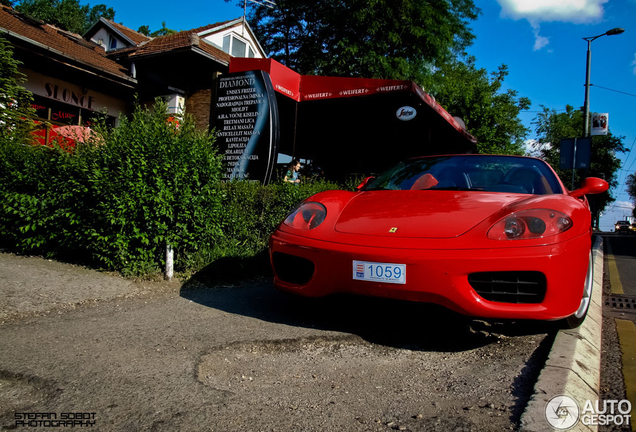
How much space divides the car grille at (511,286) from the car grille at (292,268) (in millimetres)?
981

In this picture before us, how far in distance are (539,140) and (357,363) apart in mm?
50250

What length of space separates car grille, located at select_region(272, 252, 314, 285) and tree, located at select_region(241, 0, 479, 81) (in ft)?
48.6

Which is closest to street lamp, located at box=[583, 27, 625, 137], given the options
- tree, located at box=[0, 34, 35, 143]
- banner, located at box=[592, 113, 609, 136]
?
banner, located at box=[592, 113, 609, 136]

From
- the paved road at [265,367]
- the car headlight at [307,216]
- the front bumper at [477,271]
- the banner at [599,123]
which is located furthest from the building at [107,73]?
the banner at [599,123]

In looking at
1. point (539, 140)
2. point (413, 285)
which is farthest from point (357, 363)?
point (539, 140)

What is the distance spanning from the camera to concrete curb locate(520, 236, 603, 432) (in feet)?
5.26

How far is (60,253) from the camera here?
170 inches

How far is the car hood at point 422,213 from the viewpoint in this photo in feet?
8.10

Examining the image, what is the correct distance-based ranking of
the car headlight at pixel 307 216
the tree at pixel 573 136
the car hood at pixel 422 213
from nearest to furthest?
the car hood at pixel 422 213, the car headlight at pixel 307 216, the tree at pixel 573 136

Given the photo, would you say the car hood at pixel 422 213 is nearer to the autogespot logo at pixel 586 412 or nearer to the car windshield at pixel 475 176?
the car windshield at pixel 475 176

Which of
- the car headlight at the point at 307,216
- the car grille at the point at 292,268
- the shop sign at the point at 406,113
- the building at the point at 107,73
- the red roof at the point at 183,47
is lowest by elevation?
the car grille at the point at 292,268

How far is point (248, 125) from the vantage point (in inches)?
277

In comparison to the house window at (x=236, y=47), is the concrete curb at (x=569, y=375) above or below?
below

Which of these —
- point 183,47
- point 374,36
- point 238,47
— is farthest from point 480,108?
point 183,47
